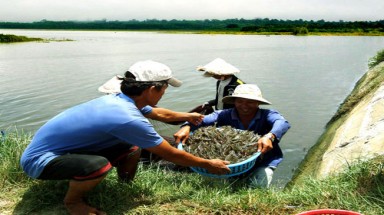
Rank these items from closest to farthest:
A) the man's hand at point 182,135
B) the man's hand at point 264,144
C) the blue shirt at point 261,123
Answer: the man's hand at point 264,144 < the man's hand at point 182,135 < the blue shirt at point 261,123

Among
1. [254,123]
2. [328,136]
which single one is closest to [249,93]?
[254,123]

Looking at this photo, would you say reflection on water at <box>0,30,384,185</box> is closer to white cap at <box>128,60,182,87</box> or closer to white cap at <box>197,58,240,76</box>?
white cap at <box>197,58,240,76</box>

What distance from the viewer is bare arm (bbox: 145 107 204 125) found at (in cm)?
395

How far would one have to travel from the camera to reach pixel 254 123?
4152 mm

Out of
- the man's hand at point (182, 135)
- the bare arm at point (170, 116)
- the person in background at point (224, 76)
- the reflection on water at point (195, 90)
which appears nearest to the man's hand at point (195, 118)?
the bare arm at point (170, 116)

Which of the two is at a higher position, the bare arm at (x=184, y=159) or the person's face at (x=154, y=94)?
the person's face at (x=154, y=94)

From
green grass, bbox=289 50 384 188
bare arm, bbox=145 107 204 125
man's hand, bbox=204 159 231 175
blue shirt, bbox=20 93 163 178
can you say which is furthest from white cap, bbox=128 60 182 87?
green grass, bbox=289 50 384 188

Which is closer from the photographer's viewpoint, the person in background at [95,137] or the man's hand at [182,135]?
the person in background at [95,137]

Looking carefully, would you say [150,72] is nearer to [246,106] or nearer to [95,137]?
[95,137]

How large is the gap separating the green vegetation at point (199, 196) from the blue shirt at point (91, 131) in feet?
1.54

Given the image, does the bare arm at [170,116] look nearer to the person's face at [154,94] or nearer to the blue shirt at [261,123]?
the blue shirt at [261,123]

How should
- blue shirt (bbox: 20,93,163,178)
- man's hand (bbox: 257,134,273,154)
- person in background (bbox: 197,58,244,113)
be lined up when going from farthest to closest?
1. person in background (bbox: 197,58,244,113)
2. man's hand (bbox: 257,134,273,154)
3. blue shirt (bbox: 20,93,163,178)

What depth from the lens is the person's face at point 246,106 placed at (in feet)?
13.3

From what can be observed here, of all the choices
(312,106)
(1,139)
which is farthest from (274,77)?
(1,139)
